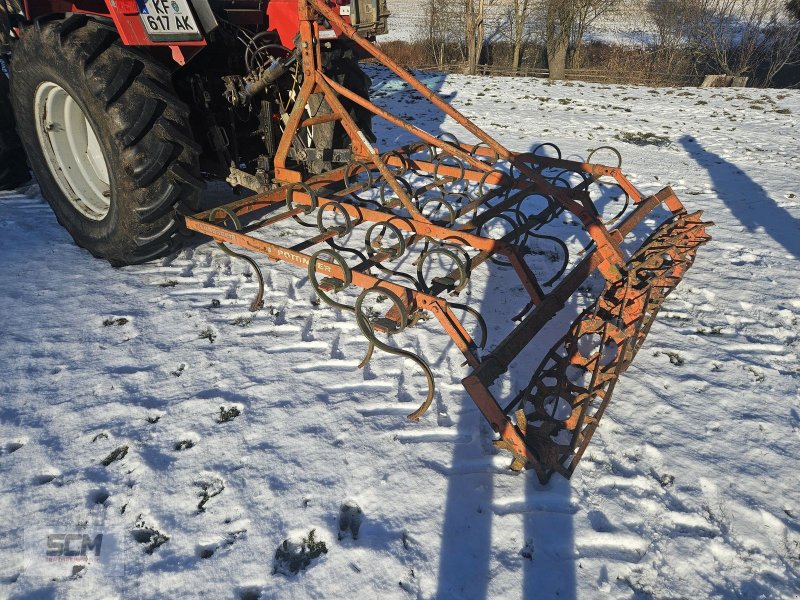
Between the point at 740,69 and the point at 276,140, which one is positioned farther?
the point at 740,69

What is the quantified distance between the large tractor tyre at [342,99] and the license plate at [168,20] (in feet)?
3.09

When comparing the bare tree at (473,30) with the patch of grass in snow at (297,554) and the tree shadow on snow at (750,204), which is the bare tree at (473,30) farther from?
the patch of grass in snow at (297,554)

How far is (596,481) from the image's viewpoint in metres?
1.89

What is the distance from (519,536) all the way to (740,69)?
14.5 meters

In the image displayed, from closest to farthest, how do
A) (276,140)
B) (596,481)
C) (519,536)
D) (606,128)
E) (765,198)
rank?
(519,536) → (596,481) → (276,140) → (765,198) → (606,128)

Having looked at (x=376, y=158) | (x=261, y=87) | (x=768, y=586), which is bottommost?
(x=768, y=586)

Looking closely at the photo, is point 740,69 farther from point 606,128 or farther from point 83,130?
point 83,130

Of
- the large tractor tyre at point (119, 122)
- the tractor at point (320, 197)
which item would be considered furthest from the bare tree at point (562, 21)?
the large tractor tyre at point (119, 122)

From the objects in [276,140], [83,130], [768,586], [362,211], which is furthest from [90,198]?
[768,586]

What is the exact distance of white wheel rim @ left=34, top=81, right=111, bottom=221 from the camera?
10.4 ft

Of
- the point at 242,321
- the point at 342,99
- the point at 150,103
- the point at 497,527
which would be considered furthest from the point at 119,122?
the point at 497,527

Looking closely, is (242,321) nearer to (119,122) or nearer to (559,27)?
(119,122)

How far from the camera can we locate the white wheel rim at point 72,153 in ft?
10.4

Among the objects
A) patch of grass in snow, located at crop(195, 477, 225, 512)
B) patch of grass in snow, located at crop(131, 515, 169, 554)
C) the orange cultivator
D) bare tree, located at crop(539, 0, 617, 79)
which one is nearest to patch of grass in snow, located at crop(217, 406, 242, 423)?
patch of grass in snow, located at crop(195, 477, 225, 512)
